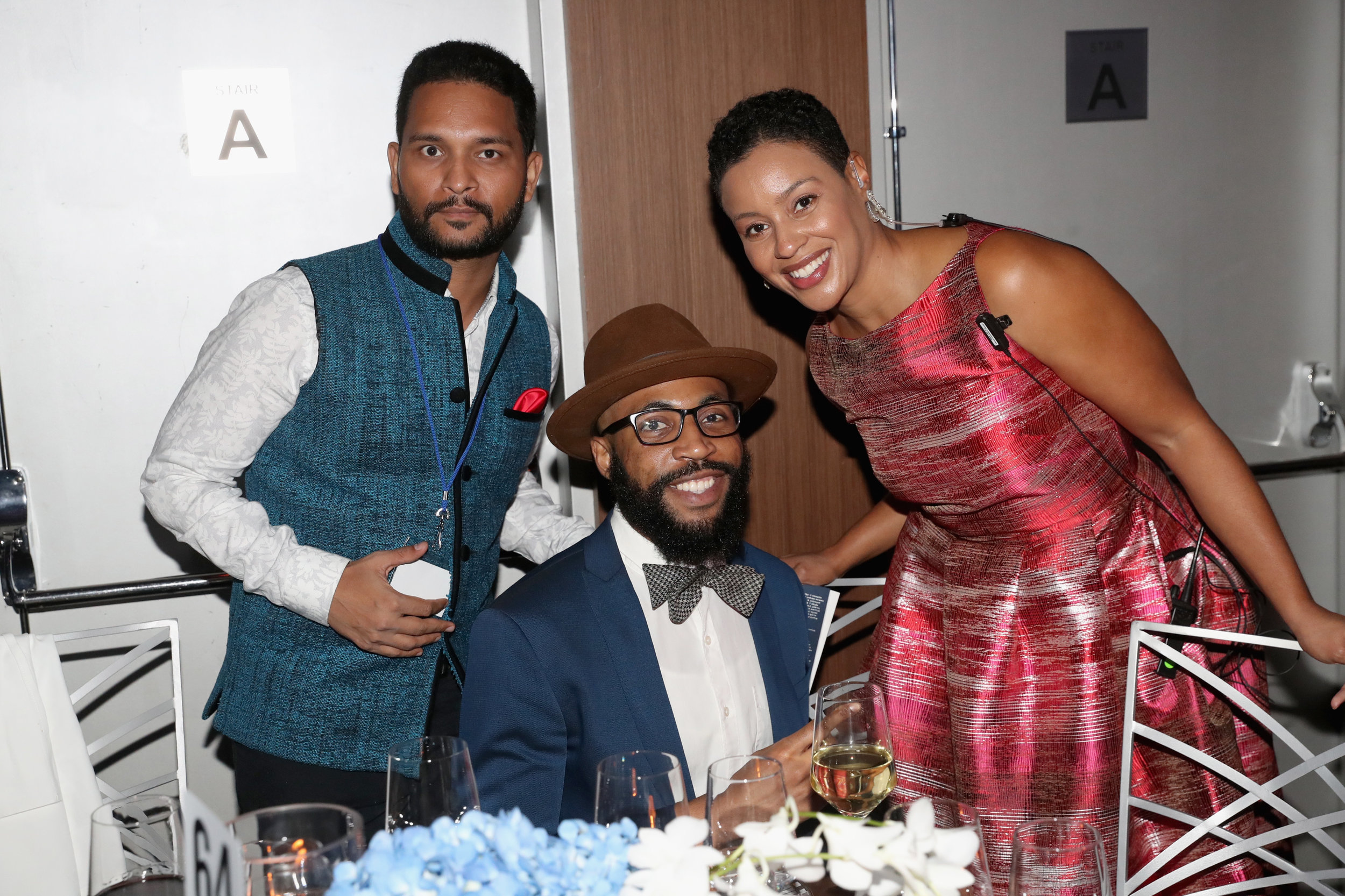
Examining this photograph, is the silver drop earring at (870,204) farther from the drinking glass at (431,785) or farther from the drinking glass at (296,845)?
the drinking glass at (296,845)

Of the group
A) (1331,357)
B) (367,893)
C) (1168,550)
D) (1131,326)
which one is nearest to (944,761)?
(1168,550)

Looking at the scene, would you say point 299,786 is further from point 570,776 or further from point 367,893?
point 367,893

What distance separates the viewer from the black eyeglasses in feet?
6.59

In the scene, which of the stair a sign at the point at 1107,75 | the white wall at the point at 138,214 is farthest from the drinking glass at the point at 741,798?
the stair a sign at the point at 1107,75

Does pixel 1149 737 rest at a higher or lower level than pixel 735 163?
lower

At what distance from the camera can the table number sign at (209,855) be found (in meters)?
0.84

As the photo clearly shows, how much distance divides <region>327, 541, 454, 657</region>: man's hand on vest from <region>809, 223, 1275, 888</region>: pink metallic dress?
920mm

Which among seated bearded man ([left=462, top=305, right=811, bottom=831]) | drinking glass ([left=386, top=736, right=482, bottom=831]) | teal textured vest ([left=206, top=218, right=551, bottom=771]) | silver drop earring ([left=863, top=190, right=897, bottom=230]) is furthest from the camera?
teal textured vest ([left=206, top=218, right=551, bottom=771])

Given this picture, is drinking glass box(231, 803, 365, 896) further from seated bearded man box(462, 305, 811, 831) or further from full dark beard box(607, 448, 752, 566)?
full dark beard box(607, 448, 752, 566)

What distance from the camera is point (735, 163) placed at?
1.90 meters

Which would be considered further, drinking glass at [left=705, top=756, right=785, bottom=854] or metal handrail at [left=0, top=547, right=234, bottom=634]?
→ metal handrail at [left=0, top=547, right=234, bottom=634]

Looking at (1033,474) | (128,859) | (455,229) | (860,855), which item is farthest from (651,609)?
(860,855)

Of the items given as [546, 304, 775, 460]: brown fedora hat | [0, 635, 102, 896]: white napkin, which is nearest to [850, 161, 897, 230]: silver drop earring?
[546, 304, 775, 460]: brown fedora hat

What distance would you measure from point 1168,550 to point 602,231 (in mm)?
1440
